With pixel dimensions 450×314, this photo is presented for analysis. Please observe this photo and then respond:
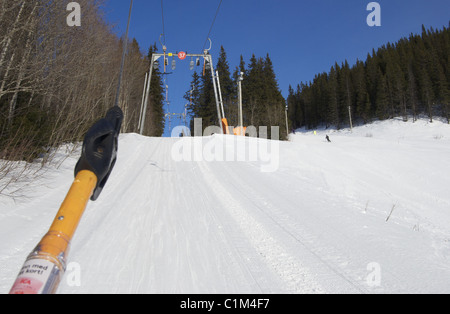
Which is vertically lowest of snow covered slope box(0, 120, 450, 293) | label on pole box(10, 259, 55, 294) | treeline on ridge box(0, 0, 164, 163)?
snow covered slope box(0, 120, 450, 293)

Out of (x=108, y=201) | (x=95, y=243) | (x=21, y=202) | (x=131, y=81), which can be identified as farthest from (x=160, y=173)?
(x=131, y=81)

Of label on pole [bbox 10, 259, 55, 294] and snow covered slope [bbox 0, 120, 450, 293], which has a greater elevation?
label on pole [bbox 10, 259, 55, 294]

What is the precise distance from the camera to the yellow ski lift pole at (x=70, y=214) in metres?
0.72

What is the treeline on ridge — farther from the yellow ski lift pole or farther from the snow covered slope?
the yellow ski lift pole

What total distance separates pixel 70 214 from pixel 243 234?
2248mm

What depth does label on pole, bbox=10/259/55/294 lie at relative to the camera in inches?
27.5

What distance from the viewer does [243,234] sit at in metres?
2.84

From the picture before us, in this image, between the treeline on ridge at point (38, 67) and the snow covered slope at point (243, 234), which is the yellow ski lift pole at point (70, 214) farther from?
the treeline on ridge at point (38, 67)

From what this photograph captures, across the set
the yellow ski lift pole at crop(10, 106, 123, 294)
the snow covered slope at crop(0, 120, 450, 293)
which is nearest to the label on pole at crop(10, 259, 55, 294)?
the yellow ski lift pole at crop(10, 106, 123, 294)

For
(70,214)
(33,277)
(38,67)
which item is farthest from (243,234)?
(38,67)

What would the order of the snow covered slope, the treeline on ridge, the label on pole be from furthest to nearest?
the treeline on ridge → the snow covered slope → the label on pole

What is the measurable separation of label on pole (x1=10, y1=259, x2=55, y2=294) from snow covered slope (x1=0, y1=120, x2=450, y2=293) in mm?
1218
